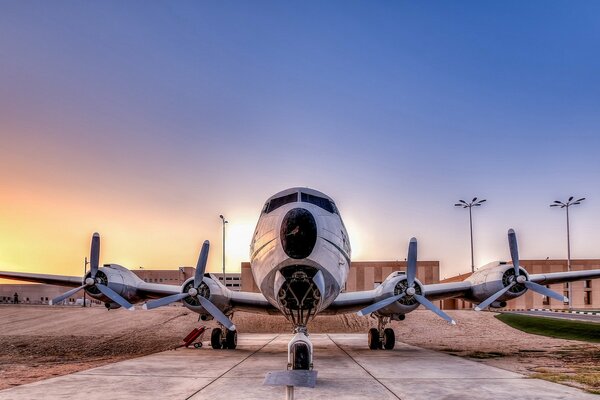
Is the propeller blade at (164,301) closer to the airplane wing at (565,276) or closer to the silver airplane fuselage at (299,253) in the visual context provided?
the silver airplane fuselage at (299,253)

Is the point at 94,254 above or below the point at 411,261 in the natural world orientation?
above

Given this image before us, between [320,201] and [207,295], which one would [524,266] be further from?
[320,201]

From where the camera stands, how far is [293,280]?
465 inches

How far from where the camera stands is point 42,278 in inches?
763

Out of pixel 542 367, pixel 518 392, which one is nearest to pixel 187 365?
pixel 518 392

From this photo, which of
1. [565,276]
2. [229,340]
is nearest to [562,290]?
[565,276]

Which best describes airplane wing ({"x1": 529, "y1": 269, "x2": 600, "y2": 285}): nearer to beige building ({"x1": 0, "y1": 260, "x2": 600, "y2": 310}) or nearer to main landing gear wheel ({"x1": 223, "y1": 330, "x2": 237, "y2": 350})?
main landing gear wheel ({"x1": 223, "y1": 330, "x2": 237, "y2": 350})

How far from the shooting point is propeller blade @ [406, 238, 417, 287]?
1609 cm

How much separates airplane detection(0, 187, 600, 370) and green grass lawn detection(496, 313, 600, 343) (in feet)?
27.1

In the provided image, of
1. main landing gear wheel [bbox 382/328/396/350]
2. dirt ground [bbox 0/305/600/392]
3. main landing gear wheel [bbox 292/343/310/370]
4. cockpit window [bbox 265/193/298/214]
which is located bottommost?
dirt ground [bbox 0/305/600/392]

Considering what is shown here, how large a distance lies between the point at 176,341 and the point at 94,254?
37.9ft

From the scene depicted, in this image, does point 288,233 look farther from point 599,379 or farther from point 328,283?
point 599,379

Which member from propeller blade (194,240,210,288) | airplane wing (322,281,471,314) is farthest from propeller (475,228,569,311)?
propeller blade (194,240,210,288)

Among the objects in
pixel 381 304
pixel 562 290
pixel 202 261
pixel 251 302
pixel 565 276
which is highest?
pixel 202 261
